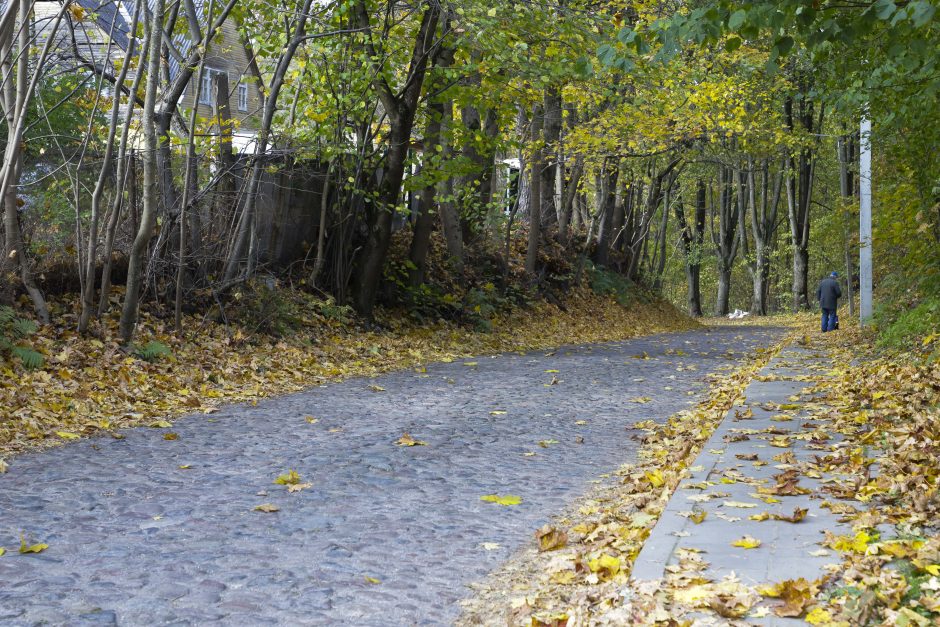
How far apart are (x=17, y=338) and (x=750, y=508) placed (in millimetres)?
8483

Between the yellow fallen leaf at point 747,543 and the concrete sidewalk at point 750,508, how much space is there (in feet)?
0.07

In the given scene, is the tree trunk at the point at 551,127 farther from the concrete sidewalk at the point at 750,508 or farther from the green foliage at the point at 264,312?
the concrete sidewalk at the point at 750,508

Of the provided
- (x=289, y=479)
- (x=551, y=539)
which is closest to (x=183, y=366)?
(x=289, y=479)

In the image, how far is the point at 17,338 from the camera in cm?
1083

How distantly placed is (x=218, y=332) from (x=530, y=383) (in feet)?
14.8

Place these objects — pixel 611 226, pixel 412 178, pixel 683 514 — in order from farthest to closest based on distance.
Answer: pixel 611 226 → pixel 412 178 → pixel 683 514

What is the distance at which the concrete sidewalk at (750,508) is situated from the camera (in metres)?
4.57

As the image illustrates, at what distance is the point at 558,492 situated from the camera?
22.2 ft

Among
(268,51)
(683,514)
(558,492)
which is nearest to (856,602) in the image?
(683,514)

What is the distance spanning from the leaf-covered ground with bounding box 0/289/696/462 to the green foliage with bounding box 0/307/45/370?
0.45ft

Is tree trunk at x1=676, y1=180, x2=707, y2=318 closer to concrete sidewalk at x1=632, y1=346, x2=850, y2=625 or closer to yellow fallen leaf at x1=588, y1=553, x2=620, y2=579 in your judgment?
concrete sidewalk at x1=632, y1=346, x2=850, y2=625

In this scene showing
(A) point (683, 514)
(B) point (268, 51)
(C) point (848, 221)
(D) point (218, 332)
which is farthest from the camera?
(C) point (848, 221)

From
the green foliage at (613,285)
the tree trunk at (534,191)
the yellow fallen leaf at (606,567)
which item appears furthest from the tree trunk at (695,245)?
the yellow fallen leaf at (606,567)

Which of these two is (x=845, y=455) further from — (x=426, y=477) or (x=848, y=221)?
(x=848, y=221)
